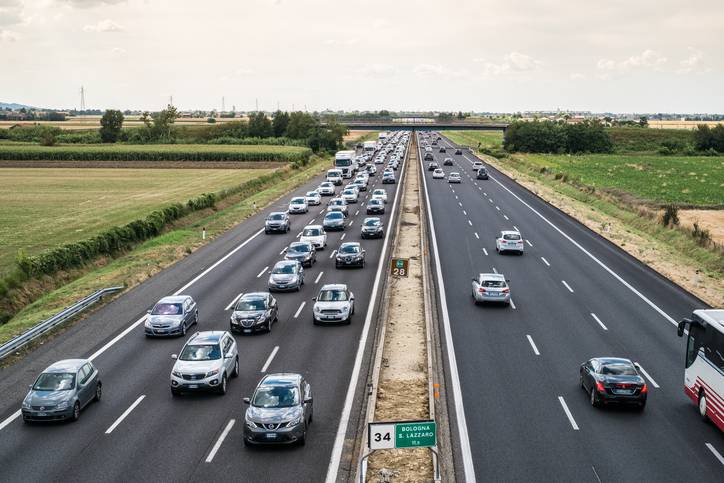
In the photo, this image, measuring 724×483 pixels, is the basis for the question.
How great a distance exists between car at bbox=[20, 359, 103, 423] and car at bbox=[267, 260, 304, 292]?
572 inches

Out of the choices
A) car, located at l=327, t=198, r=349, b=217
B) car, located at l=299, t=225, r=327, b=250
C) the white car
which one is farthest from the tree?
car, located at l=299, t=225, r=327, b=250

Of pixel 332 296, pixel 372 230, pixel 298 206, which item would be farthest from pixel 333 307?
pixel 298 206

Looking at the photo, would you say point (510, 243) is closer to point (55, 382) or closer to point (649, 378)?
point (649, 378)

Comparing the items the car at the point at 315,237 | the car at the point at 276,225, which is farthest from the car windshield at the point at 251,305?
the car at the point at 276,225

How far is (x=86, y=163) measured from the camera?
133m

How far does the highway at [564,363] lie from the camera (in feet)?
57.1

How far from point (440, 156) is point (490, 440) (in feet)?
415

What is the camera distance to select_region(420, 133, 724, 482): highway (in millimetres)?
17391

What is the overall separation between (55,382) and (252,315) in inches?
354

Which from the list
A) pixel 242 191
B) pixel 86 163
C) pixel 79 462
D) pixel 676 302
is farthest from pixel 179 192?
pixel 79 462

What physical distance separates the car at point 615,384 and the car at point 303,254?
22.4 metres

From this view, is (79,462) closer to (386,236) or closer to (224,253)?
(224,253)

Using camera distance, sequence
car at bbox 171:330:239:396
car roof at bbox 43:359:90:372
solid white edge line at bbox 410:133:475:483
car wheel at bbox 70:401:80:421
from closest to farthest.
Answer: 1. solid white edge line at bbox 410:133:475:483
2. car wheel at bbox 70:401:80:421
3. car roof at bbox 43:359:90:372
4. car at bbox 171:330:239:396

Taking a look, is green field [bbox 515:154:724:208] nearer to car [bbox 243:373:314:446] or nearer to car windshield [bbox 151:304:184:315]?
car windshield [bbox 151:304:184:315]
